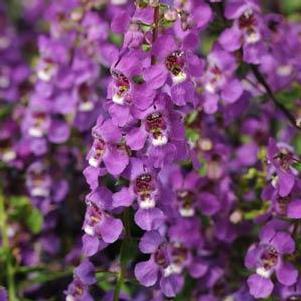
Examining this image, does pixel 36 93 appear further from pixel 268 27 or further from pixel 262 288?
pixel 262 288

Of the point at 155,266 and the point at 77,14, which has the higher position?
the point at 77,14

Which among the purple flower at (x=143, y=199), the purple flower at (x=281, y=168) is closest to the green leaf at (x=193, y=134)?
the purple flower at (x=281, y=168)

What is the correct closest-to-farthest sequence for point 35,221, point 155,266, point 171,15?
point 171,15 < point 155,266 < point 35,221

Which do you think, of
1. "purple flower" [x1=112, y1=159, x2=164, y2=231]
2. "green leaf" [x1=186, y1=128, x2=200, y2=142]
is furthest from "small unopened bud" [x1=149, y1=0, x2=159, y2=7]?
"green leaf" [x1=186, y1=128, x2=200, y2=142]

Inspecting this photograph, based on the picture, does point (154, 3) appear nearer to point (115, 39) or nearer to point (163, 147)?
point (163, 147)

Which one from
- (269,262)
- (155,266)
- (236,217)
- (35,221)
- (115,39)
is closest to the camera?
(155,266)

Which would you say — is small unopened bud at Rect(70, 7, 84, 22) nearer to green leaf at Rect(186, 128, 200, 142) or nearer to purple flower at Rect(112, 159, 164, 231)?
green leaf at Rect(186, 128, 200, 142)

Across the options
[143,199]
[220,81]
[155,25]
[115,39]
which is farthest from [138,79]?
[115,39]

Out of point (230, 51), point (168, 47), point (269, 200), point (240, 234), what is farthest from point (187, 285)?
point (168, 47)
